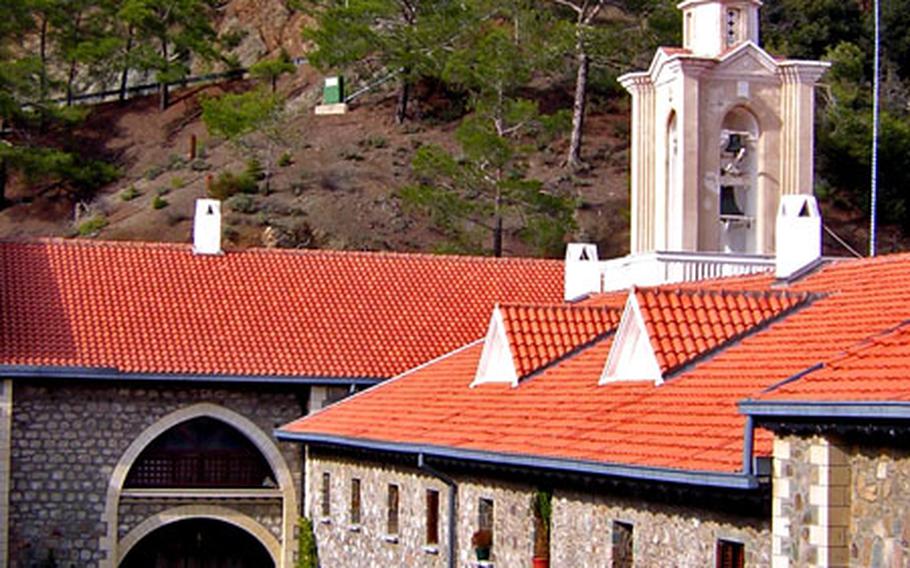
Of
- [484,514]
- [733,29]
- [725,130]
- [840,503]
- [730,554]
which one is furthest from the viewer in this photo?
[725,130]

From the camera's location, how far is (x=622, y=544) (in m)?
14.7

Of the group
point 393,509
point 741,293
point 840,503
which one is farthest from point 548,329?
point 840,503

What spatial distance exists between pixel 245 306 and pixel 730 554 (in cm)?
1766

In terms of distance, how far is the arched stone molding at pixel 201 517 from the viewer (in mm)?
28000

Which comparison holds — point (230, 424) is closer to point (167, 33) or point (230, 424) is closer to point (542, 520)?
point (542, 520)

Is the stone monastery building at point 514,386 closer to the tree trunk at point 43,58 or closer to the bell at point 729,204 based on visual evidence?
the bell at point 729,204

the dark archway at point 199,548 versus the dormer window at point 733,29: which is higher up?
the dormer window at point 733,29

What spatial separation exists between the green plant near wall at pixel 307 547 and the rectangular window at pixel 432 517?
6.65 metres

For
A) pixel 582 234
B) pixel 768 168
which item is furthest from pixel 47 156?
pixel 768 168

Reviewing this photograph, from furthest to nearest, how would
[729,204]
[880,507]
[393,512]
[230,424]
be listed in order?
[230,424] < [729,204] < [393,512] < [880,507]

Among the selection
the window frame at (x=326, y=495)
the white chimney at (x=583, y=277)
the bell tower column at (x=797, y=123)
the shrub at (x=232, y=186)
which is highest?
the shrub at (x=232, y=186)

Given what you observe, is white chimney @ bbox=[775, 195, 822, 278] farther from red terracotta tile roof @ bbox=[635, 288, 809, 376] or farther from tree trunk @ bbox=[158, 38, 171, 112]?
tree trunk @ bbox=[158, 38, 171, 112]

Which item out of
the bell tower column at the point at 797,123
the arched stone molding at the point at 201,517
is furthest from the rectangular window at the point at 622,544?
the arched stone molding at the point at 201,517

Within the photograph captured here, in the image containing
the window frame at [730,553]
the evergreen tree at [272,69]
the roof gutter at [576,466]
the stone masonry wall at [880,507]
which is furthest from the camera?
the evergreen tree at [272,69]
